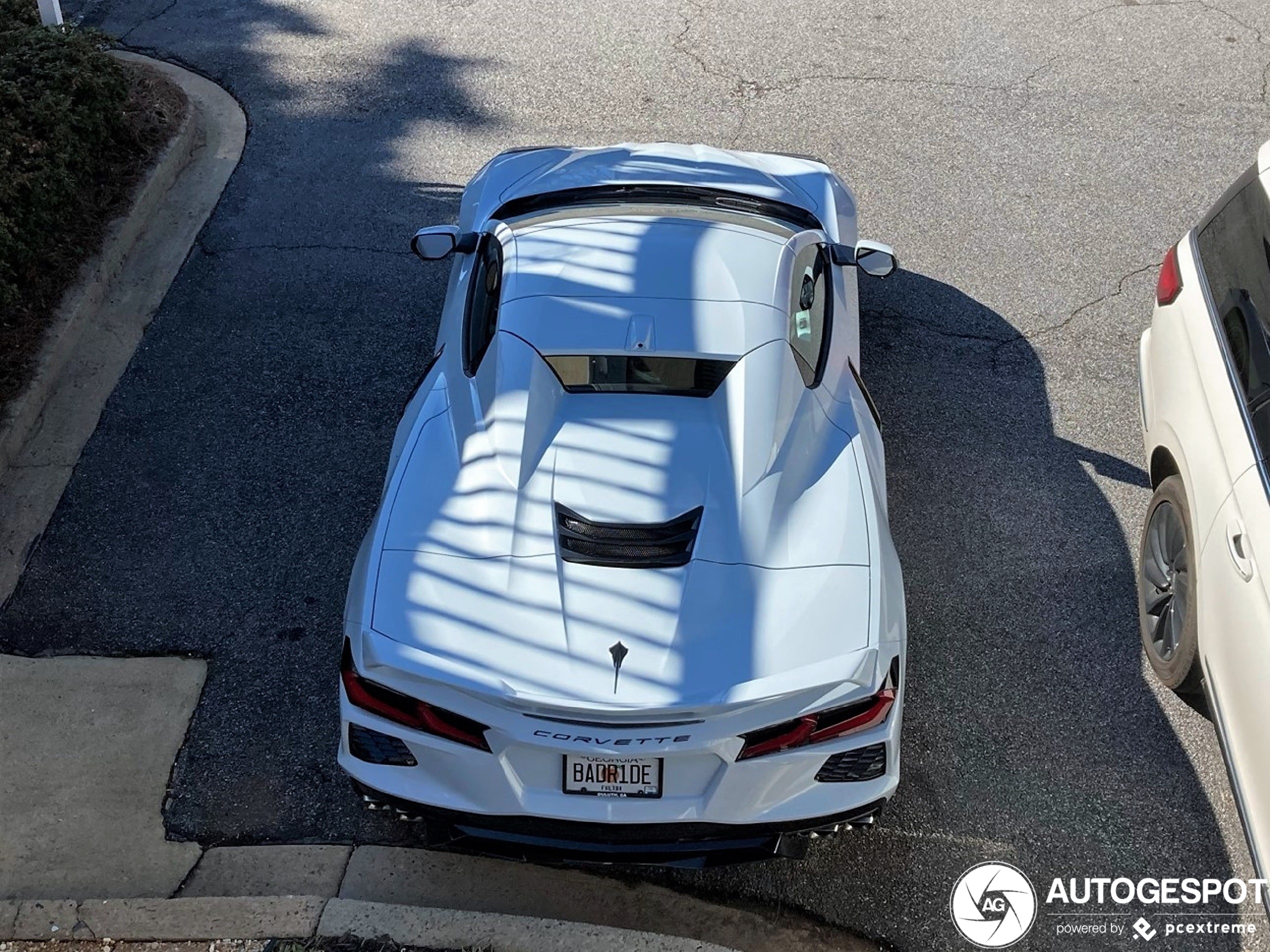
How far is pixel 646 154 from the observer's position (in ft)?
18.7

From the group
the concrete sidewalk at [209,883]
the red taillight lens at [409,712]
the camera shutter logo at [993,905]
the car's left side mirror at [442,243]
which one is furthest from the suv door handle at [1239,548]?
the car's left side mirror at [442,243]

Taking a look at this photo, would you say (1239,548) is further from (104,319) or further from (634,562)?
(104,319)

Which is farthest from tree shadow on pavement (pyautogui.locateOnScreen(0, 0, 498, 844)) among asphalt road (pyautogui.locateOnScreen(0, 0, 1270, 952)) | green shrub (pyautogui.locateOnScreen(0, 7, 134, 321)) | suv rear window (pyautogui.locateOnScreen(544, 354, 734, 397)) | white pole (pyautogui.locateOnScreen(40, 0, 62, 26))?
suv rear window (pyautogui.locateOnScreen(544, 354, 734, 397))

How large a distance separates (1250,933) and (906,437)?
8.46ft

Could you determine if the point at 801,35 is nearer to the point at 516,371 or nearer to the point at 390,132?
the point at 390,132

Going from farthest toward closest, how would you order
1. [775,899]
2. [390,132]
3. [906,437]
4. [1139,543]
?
1. [390,132]
2. [906,437]
3. [1139,543]
4. [775,899]

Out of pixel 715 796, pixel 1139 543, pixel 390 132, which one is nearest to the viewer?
pixel 715 796

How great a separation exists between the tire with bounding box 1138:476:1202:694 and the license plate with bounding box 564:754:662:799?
2.09 m

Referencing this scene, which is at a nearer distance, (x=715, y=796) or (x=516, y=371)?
(x=715, y=796)

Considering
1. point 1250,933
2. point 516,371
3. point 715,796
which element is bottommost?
point 1250,933

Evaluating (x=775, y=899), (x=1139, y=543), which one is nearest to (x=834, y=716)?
(x=775, y=899)

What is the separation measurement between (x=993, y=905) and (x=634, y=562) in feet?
5.42

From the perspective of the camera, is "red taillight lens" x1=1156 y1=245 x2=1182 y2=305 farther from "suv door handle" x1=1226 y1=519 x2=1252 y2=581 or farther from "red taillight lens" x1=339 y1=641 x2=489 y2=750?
"red taillight lens" x1=339 y1=641 x2=489 y2=750

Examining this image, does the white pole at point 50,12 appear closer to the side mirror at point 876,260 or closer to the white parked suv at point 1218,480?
the side mirror at point 876,260
